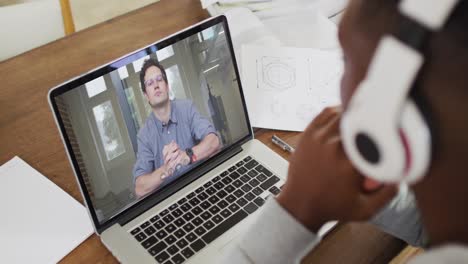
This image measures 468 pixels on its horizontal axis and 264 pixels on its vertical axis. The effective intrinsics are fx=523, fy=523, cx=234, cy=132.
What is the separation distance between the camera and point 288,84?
1016 mm

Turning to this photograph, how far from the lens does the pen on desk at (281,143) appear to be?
0.92 m

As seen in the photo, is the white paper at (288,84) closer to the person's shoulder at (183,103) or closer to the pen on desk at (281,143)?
the pen on desk at (281,143)

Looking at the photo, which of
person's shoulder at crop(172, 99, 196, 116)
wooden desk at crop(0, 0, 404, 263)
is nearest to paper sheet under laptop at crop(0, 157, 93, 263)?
wooden desk at crop(0, 0, 404, 263)

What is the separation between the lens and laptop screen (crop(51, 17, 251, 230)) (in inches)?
29.7

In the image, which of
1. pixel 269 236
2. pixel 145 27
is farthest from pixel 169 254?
pixel 145 27

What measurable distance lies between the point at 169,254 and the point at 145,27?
23.2 inches

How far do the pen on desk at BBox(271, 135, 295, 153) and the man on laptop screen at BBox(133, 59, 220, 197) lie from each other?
0.46 ft

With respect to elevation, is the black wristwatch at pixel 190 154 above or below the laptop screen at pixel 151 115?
below

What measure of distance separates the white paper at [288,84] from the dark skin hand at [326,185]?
0.42 metres

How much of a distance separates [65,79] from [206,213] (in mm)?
444

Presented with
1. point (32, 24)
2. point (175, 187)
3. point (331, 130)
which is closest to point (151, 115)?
point (175, 187)

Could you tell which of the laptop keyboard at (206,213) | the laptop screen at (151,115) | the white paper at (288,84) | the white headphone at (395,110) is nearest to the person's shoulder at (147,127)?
the laptop screen at (151,115)

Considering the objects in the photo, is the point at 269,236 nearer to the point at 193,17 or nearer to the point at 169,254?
the point at 169,254

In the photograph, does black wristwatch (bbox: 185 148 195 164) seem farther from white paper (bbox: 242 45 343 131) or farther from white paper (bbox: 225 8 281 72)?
white paper (bbox: 225 8 281 72)
